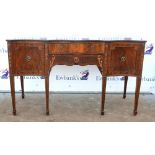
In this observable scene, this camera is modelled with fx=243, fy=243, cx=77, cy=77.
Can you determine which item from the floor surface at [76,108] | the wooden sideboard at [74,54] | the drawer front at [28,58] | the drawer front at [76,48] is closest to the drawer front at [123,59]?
the wooden sideboard at [74,54]

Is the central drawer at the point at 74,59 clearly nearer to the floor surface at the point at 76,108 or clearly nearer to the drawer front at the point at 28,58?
the drawer front at the point at 28,58

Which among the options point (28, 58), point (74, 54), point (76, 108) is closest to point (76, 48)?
point (74, 54)

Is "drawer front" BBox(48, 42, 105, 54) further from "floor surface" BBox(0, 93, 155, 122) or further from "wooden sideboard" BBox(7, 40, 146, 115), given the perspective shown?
"floor surface" BBox(0, 93, 155, 122)

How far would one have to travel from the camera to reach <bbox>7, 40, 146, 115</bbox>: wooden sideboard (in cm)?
220

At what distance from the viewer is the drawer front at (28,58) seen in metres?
2.20

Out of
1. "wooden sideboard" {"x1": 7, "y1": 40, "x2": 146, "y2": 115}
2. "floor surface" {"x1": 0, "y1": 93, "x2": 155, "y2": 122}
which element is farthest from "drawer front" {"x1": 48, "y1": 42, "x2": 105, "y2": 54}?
"floor surface" {"x1": 0, "y1": 93, "x2": 155, "y2": 122}

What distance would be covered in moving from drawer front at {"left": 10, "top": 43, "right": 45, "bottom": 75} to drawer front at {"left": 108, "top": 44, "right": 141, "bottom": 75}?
0.64 m

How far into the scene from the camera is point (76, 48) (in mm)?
2219

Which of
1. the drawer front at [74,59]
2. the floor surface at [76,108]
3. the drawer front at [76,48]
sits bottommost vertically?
the floor surface at [76,108]

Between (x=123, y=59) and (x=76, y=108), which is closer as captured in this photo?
(x=123, y=59)

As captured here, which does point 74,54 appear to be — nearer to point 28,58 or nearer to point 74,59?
point 74,59

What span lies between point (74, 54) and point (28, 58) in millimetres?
424
